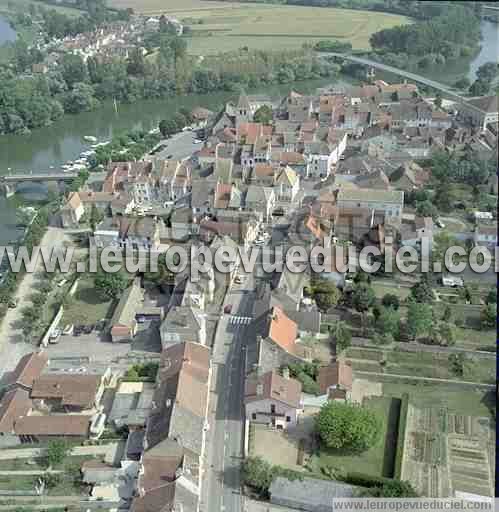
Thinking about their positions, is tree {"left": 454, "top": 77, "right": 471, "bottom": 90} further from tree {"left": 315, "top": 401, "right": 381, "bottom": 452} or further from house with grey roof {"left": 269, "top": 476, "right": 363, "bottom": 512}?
house with grey roof {"left": 269, "top": 476, "right": 363, "bottom": 512}

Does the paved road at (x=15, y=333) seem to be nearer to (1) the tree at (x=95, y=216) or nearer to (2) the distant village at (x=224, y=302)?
(2) the distant village at (x=224, y=302)

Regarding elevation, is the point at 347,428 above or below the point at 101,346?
above

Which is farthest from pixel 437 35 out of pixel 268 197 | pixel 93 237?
pixel 93 237

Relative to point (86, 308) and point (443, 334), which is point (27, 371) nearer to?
point (86, 308)

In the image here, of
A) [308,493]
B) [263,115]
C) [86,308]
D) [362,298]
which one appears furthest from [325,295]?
[263,115]

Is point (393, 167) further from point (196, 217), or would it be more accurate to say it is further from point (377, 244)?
point (196, 217)

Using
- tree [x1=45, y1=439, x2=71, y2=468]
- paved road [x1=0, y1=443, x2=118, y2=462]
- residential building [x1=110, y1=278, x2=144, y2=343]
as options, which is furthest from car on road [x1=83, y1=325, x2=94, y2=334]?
tree [x1=45, y1=439, x2=71, y2=468]
